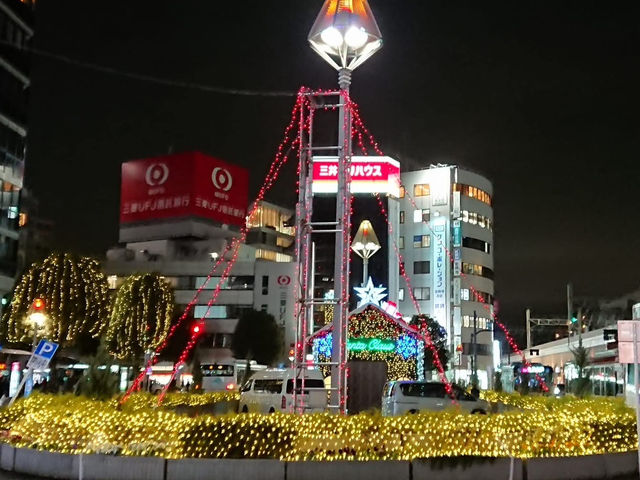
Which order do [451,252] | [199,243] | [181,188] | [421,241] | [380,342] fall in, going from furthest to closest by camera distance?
[199,243], [421,241], [181,188], [451,252], [380,342]

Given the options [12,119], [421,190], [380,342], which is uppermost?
[421,190]

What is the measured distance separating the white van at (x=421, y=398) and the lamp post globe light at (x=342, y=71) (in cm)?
627

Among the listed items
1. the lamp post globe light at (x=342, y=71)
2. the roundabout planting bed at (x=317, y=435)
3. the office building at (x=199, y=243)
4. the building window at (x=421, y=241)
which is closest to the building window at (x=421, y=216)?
the building window at (x=421, y=241)

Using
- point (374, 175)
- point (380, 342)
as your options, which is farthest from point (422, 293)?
point (380, 342)

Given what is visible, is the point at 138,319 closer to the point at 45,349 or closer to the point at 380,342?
the point at 380,342

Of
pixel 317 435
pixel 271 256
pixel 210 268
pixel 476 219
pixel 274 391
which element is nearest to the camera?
pixel 317 435

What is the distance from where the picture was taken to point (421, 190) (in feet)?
261

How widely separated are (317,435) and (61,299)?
3425 centimetres

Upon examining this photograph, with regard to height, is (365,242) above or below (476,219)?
below

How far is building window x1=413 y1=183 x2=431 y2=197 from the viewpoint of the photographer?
260 ft

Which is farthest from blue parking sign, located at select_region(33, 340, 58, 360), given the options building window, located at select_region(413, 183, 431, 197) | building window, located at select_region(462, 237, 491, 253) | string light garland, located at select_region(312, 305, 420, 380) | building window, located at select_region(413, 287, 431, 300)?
building window, located at select_region(462, 237, 491, 253)

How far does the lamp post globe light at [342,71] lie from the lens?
50.4ft

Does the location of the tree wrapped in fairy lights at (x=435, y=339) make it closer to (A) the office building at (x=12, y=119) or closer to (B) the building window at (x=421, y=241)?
(B) the building window at (x=421, y=241)

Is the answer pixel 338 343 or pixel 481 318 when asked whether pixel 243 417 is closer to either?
pixel 338 343
